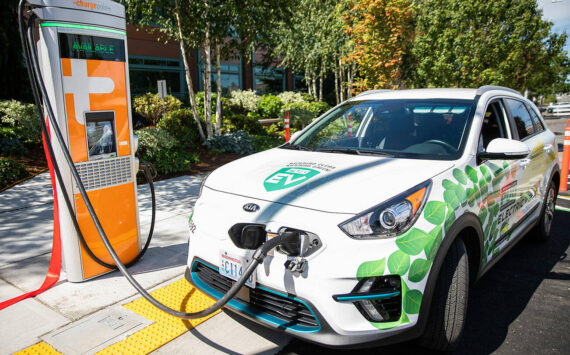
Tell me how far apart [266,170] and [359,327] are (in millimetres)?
1315

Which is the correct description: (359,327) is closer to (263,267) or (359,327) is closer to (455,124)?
(263,267)

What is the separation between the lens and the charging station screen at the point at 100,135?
3410mm

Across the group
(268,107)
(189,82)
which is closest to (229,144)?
(189,82)

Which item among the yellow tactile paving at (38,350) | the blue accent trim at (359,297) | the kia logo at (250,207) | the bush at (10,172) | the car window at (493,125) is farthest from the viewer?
the bush at (10,172)

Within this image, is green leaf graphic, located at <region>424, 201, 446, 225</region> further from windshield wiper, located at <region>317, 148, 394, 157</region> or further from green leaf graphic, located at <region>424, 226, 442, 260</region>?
windshield wiper, located at <region>317, 148, 394, 157</region>

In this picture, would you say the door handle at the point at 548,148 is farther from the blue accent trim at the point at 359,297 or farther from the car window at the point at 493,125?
the blue accent trim at the point at 359,297

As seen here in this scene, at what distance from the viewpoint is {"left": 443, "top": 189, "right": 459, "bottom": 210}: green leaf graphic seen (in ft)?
8.06

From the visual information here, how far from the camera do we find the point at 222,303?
221cm

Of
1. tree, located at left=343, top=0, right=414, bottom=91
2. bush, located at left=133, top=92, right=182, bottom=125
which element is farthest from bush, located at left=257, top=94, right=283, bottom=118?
tree, located at left=343, top=0, right=414, bottom=91

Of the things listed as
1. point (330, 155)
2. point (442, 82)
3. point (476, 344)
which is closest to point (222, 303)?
point (330, 155)

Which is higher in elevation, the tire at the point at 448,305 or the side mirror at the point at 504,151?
the side mirror at the point at 504,151

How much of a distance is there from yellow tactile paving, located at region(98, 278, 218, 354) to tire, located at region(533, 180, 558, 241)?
3.78 meters

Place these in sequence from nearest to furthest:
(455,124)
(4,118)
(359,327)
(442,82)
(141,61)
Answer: (359,327) → (455,124) → (4,118) → (442,82) → (141,61)

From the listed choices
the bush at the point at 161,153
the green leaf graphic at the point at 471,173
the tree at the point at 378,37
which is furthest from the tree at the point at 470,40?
the green leaf graphic at the point at 471,173
